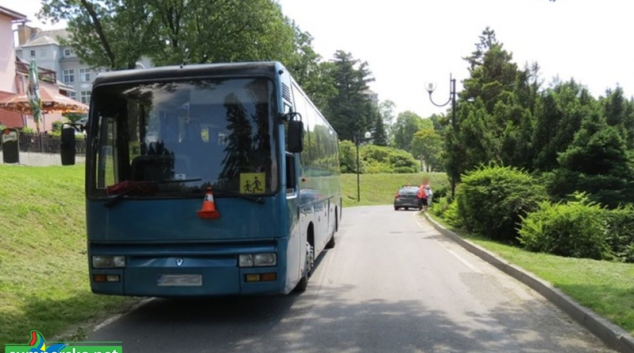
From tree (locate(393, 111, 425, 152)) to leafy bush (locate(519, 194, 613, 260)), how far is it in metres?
118

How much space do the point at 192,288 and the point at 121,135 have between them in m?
2.05

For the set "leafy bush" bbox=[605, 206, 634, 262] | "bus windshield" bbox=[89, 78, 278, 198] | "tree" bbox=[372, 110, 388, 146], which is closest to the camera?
"bus windshield" bbox=[89, 78, 278, 198]

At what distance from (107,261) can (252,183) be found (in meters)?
1.94

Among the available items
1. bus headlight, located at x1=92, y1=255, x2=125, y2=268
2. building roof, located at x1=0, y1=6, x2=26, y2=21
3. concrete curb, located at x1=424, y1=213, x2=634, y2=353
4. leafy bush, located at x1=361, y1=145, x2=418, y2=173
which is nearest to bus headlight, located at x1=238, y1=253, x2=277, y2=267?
bus headlight, located at x1=92, y1=255, x2=125, y2=268

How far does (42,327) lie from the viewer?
666 centimetres

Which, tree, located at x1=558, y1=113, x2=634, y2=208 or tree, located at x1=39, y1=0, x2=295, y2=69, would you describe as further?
tree, located at x1=39, y1=0, x2=295, y2=69

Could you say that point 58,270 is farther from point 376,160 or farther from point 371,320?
point 376,160

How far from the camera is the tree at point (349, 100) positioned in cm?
9512

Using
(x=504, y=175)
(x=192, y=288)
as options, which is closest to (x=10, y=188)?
(x=192, y=288)

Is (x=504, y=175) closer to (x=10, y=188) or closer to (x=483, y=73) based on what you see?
(x=10, y=188)

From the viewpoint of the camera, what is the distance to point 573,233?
44.2ft

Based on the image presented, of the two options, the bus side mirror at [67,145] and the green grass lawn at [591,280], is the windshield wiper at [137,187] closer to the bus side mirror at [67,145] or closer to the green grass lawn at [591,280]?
the bus side mirror at [67,145]

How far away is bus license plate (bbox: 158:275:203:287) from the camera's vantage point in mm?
6660

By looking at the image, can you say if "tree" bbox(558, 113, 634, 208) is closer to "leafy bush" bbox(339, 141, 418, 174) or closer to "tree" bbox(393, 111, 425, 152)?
"leafy bush" bbox(339, 141, 418, 174)
